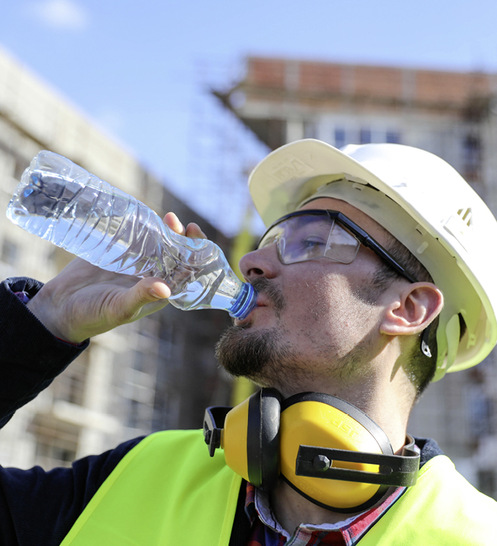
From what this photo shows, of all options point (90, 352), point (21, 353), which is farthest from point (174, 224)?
point (90, 352)

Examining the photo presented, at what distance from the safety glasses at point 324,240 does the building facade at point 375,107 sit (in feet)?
71.6

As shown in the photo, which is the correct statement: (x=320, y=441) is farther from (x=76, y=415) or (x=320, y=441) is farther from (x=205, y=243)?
(x=76, y=415)

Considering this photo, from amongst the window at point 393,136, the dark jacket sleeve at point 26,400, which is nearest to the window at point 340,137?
the window at point 393,136

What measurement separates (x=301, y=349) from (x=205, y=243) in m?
0.60

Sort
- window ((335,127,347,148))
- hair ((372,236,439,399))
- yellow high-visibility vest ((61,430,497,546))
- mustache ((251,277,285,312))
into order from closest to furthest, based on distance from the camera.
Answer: yellow high-visibility vest ((61,430,497,546)), mustache ((251,277,285,312)), hair ((372,236,439,399)), window ((335,127,347,148))

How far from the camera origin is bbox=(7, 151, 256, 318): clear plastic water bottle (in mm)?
2605

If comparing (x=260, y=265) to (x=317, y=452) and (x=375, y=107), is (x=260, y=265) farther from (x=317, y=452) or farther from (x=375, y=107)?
(x=375, y=107)

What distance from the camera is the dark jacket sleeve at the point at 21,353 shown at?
239cm

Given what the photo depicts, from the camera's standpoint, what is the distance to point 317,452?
7.20 feet

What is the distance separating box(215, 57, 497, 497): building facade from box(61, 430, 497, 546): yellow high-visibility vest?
22372mm

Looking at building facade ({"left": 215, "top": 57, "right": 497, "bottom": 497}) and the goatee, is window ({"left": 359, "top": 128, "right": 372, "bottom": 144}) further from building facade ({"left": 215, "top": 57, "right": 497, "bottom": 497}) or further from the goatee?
the goatee

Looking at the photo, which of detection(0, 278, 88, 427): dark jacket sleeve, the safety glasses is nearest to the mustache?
the safety glasses

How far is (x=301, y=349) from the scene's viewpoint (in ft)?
8.37

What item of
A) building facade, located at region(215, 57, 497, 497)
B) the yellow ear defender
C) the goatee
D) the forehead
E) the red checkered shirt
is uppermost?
building facade, located at region(215, 57, 497, 497)
